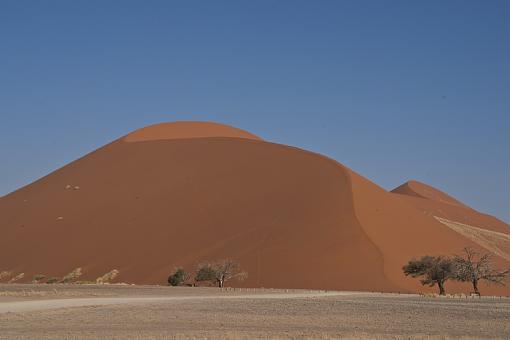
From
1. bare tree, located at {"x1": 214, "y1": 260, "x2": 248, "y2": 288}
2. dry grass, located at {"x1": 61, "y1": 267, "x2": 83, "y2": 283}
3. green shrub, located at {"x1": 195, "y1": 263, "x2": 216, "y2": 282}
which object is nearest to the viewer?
bare tree, located at {"x1": 214, "y1": 260, "x2": 248, "y2": 288}

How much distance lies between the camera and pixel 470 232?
93500 millimetres

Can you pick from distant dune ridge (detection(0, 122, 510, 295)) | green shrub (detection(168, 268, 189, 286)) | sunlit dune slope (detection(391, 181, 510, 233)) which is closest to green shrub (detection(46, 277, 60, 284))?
distant dune ridge (detection(0, 122, 510, 295))

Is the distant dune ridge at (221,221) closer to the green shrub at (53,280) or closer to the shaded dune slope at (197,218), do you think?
the shaded dune slope at (197,218)

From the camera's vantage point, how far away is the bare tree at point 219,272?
55469mm

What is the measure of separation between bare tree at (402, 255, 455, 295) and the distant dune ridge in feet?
4.09

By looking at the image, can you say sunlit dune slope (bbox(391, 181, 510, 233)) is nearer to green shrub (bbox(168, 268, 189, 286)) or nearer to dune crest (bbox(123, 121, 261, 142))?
dune crest (bbox(123, 121, 261, 142))

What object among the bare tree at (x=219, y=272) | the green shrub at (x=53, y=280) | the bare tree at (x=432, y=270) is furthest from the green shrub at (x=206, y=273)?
the bare tree at (x=432, y=270)

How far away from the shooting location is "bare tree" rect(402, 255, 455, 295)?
176 ft

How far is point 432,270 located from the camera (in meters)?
54.2

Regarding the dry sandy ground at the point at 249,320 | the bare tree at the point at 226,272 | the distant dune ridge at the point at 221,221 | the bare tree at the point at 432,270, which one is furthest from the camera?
the distant dune ridge at the point at 221,221

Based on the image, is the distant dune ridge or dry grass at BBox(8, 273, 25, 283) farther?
dry grass at BBox(8, 273, 25, 283)

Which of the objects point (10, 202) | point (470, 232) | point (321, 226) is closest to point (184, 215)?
point (321, 226)

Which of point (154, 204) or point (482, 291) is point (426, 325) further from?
point (154, 204)

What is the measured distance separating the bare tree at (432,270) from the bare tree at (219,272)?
37.1 feet
